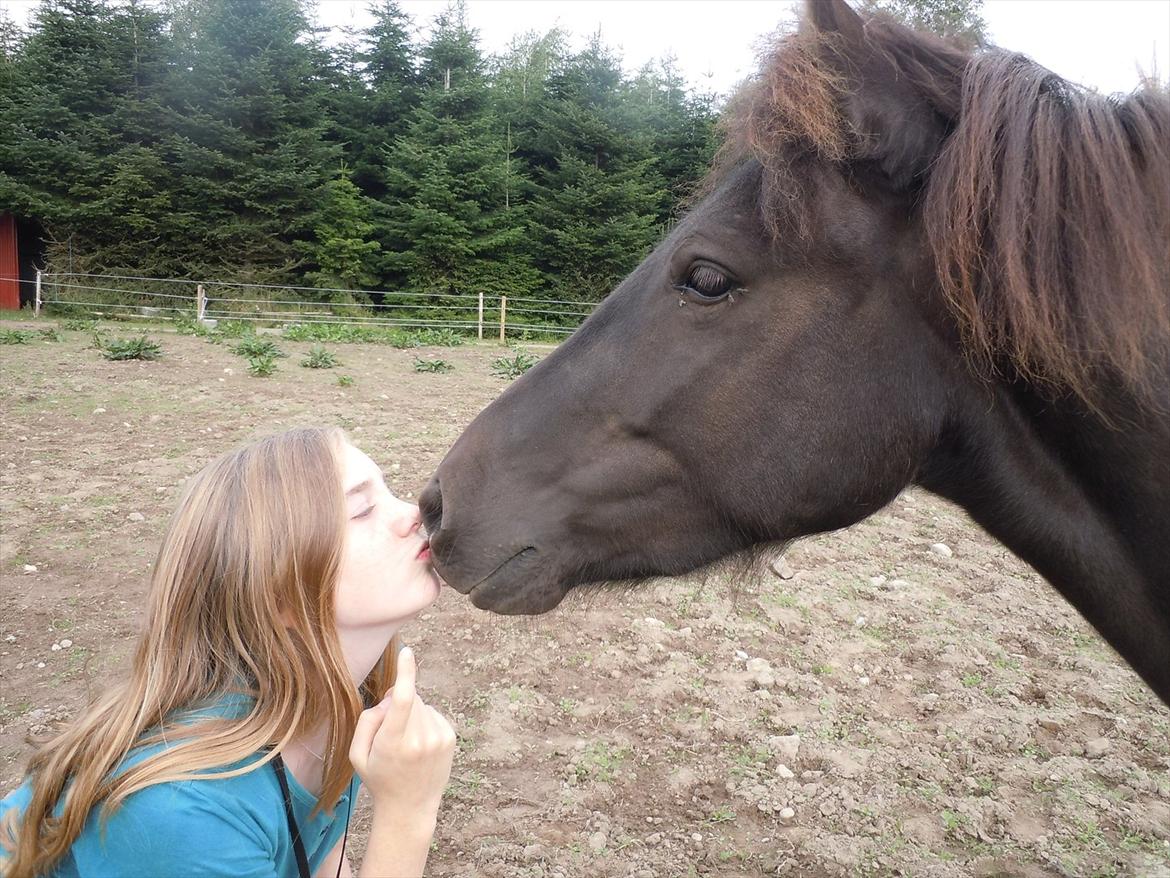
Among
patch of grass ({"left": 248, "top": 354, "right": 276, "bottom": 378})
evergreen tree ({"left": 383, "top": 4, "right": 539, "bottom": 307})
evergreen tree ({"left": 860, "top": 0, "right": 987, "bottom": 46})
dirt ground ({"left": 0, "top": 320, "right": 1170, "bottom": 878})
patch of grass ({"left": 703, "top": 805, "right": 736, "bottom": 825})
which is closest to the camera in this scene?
evergreen tree ({"left": 860, "top": 0, "right": 987, "bottom": 46})

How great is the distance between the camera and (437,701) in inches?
138

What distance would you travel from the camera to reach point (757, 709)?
3.50 m

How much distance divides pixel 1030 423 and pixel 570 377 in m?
1.13

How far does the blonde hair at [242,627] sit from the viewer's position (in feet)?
4.74

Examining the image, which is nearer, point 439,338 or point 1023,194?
point 1023,194

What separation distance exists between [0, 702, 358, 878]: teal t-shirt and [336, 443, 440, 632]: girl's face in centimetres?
40

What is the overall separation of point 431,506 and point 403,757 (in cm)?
67

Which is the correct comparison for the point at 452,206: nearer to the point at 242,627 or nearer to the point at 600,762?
the point at 600,762

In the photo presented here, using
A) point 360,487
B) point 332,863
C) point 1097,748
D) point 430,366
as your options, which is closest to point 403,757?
point 360,487

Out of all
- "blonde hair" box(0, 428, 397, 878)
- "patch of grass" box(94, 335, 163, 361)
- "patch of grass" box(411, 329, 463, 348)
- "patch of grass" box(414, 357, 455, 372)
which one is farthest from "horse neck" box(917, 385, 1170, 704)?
"patch of grass" box(411, 329, 463, 348)

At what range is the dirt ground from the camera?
2.72 metres

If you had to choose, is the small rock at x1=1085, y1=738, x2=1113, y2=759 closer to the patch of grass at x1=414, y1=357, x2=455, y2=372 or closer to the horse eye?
the horse eye

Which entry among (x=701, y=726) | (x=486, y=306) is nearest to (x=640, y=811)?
(x=701, y=726)

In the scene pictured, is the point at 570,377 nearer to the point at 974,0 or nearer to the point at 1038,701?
the point at 974,0
